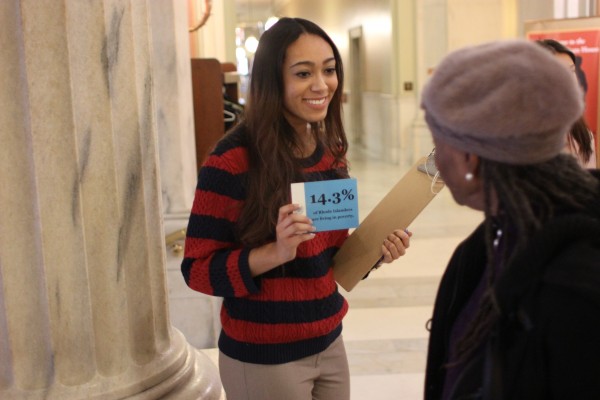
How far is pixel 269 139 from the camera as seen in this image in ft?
6.79

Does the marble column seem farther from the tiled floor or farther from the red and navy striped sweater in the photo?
the tiled floor

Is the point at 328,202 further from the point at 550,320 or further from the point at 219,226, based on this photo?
the point at 550,320

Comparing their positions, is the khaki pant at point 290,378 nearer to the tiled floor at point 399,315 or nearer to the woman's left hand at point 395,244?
the woman's left hand at point 395,244

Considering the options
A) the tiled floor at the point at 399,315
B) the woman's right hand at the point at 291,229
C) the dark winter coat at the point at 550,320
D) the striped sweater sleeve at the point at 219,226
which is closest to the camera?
the dark winter coat at the point at 550,320

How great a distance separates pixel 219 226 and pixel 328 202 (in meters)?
0.29

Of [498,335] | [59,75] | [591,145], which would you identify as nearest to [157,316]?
[59,75]

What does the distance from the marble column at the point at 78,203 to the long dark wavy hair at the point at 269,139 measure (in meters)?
0.34

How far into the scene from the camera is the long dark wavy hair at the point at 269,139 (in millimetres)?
2061

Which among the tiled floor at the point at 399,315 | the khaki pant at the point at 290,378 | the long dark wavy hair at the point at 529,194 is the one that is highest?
the long dark wavy hair at the point at 529,194

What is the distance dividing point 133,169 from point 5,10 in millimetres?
524

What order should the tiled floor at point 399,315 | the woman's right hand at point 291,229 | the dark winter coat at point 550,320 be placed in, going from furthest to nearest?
the tiled floor at point 399,315 < the woman's right hand at point 291,229 < the dark winter coat at point 550,320

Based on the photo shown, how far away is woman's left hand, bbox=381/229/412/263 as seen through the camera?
221 centimetres

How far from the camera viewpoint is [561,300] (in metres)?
1.17

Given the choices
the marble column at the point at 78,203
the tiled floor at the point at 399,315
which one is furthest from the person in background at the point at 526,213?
the tiled floor at the point at 399,315
